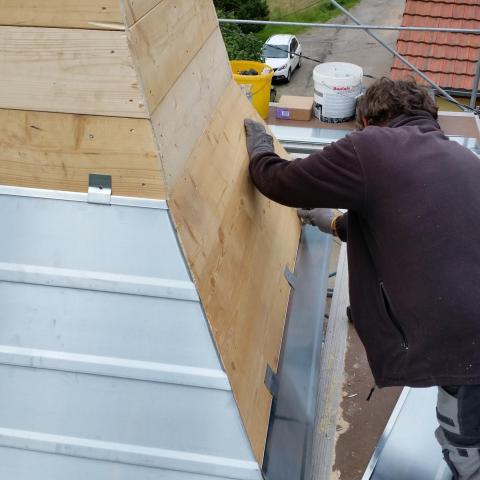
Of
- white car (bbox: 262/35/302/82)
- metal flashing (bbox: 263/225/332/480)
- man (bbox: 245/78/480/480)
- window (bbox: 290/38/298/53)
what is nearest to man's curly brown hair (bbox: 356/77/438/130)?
man (bbox: 245/78/480/480)

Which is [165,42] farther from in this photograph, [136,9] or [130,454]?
[130,454]

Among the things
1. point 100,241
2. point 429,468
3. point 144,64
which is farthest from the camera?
point 429,468

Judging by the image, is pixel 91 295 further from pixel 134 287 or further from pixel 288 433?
pixel 288 433

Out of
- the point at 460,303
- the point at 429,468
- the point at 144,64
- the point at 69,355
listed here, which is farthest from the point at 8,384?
the point at 429,468

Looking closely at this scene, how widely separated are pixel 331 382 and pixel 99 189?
1.85 m

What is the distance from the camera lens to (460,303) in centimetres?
199

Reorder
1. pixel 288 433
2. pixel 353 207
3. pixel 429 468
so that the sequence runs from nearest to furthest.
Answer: pixel 353 207, pixel 288 433, pixel 429 468

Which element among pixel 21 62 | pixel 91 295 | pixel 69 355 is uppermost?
pixel 21 62

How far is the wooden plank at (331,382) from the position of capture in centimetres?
278

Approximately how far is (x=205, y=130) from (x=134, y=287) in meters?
0.75

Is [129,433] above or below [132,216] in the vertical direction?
below

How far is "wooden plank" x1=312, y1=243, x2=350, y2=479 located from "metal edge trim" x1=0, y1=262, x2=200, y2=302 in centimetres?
130

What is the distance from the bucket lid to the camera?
197 inches

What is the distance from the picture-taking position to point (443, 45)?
7539 mm
